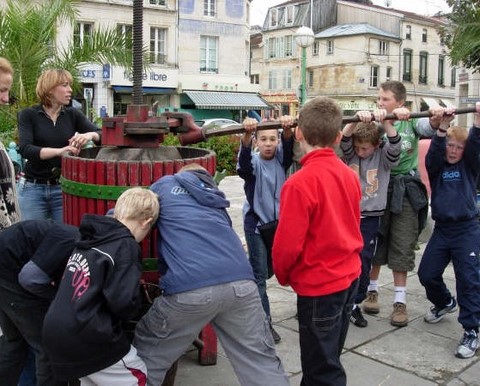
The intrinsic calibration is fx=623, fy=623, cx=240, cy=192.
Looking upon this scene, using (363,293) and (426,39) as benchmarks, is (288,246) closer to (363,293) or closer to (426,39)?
(363,293)

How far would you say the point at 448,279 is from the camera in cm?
599

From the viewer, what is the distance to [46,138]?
14.1ft

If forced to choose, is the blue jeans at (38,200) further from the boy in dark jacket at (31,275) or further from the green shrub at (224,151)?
the green shrub at (224,151)

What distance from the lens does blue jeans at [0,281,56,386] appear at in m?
3.02

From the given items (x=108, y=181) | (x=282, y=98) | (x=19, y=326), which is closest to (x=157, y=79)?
(x=282, y=98)

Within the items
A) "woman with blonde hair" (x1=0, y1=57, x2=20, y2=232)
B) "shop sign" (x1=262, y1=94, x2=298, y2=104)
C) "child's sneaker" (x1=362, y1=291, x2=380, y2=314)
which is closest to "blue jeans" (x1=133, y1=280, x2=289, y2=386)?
"woman with blonde hair" (x1=0, y1=57, x2=20, y2=232)

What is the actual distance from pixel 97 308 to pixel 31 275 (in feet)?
1.36

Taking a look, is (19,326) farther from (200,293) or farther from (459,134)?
(459,134)

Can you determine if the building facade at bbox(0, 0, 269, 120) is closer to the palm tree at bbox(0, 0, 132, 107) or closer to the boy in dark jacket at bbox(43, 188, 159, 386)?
the palm tree at bbox(0, 0, 132, 107)

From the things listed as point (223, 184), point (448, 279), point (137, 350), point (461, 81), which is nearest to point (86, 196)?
point (137, 350)

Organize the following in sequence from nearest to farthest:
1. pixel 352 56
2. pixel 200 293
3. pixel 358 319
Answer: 1. pixel 200 293
2. pixel 358 319
3. pixel 352 56

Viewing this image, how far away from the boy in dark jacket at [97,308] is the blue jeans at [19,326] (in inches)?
14.8

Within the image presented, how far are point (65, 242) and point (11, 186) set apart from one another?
820 mm

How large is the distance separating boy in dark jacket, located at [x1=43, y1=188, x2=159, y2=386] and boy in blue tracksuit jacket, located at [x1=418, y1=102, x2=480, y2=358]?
2.45m
